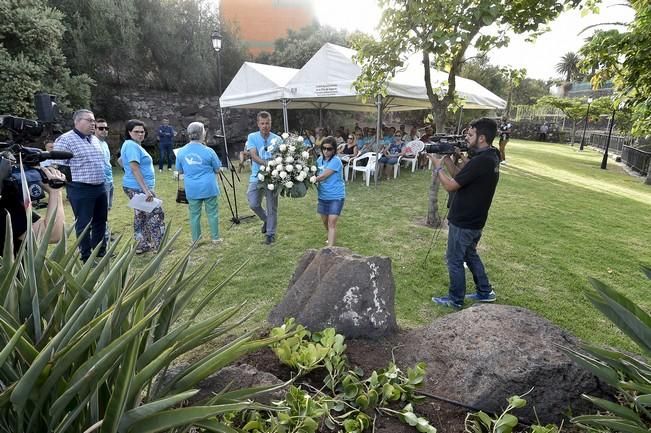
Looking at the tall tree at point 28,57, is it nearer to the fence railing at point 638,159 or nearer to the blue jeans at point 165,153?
the blue jeans at point 165,153

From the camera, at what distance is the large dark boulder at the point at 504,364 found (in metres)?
2.00

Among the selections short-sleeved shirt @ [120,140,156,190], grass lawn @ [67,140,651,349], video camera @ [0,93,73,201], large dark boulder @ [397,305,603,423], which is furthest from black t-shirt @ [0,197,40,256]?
large dark boulder @ [397,305,603,423]

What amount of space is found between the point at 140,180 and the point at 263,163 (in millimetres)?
1584

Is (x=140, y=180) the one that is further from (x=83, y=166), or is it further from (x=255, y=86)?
(x=255, y=86)

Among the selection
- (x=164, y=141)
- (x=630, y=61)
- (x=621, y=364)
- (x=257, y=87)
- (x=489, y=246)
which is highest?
(x=257, y=87)

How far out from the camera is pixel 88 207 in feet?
14.5

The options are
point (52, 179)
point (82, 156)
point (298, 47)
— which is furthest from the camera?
point (298, 47)

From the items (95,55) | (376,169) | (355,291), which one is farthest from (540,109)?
(355,291)

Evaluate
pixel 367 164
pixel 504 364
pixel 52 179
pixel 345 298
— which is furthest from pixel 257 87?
pixel 504 364

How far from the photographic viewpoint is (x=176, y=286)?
1634mm

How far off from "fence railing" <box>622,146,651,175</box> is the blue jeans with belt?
1808cm

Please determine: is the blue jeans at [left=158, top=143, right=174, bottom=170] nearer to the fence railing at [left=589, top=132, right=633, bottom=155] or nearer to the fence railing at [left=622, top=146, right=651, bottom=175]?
the fence railing at [left=622, top=146, right=651, bottom=175]

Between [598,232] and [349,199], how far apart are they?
4722mm

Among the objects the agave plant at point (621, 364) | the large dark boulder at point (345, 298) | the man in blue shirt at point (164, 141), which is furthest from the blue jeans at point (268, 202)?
the man in blue shirt at point (164, 141)
